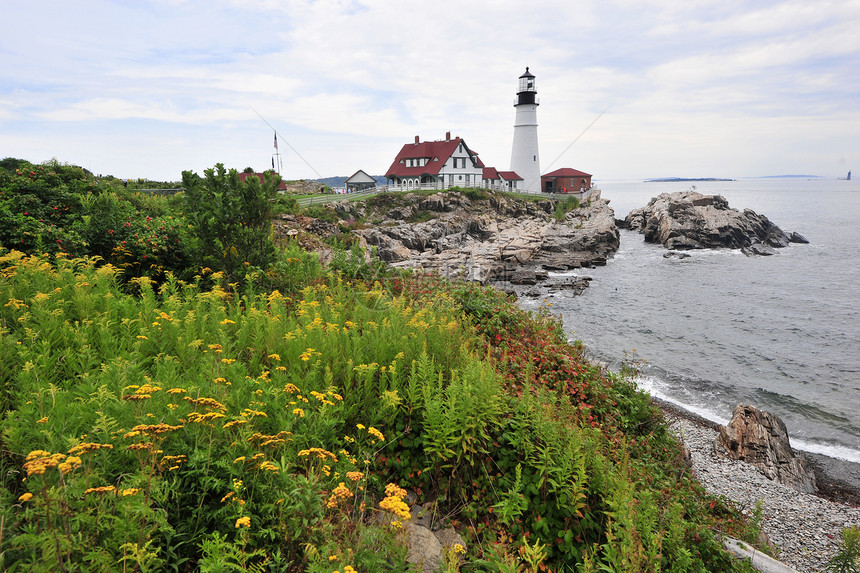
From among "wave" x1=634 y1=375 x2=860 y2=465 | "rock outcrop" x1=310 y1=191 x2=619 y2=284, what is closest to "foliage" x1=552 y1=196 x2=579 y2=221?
"rock outcrop" x1=310 y1=191 x2=619 y2=284

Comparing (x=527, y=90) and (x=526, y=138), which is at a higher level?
(x=527, y=90)

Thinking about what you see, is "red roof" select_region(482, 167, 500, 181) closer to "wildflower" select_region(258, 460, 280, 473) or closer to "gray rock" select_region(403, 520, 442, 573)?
"gray rock" select_region(403, 520, 442, 573)

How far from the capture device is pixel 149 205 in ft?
57.7

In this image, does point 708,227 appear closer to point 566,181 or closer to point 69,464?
point 566,181

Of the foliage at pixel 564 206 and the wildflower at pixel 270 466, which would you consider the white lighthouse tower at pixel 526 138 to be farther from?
the wildflower at pixel 270 466

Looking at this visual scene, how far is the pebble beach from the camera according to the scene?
9.32 metres

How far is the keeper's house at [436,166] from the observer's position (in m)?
64.8

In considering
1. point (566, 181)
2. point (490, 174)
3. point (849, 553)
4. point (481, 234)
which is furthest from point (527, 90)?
point (849, 553)

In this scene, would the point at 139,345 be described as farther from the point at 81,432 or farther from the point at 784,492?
the point at 784,492

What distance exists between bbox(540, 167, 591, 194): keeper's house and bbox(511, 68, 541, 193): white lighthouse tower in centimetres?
408

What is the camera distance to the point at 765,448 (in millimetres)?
12852

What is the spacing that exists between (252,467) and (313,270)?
6.94m

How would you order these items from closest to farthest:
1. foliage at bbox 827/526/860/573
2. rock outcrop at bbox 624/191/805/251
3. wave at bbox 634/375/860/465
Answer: foliage at bbox 827/526/860/573 → wave at bbox 634/375/860/465 → rock outcrop at bbox 624/191/805/251

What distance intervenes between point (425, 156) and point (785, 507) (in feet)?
205
